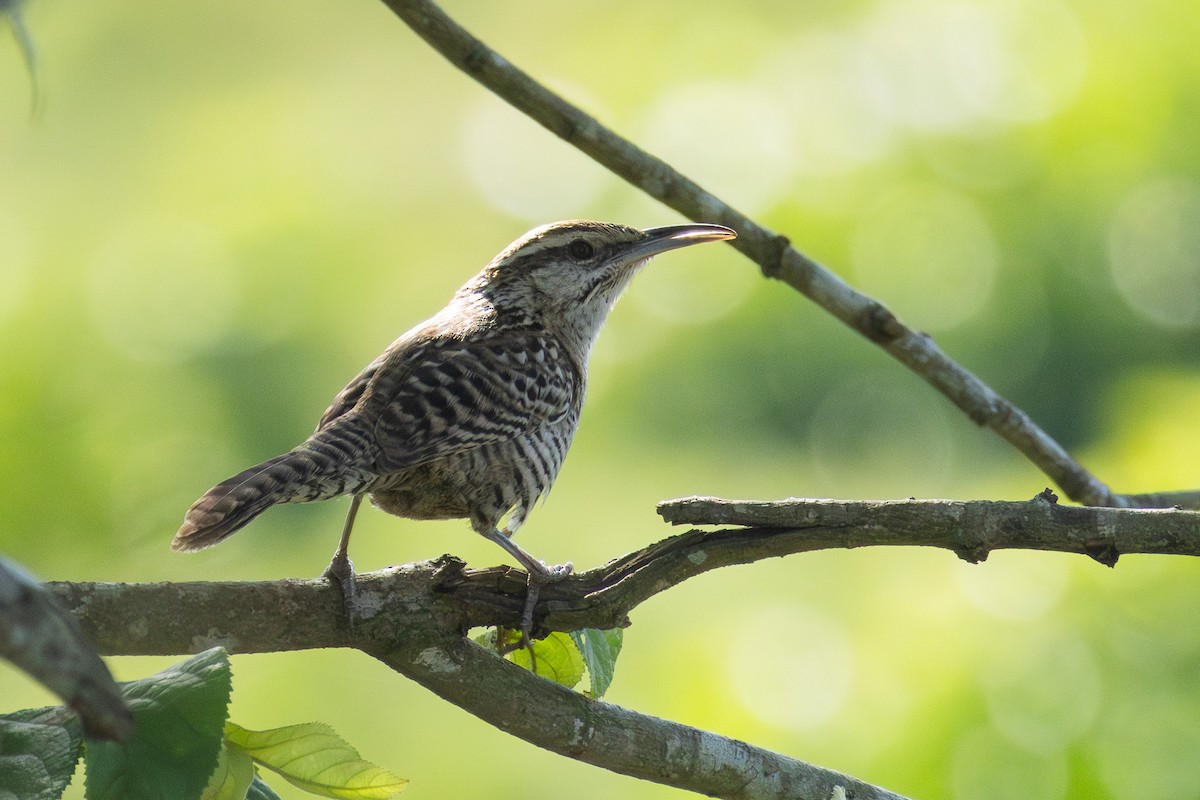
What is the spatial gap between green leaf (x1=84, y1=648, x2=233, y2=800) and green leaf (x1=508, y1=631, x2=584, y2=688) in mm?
798

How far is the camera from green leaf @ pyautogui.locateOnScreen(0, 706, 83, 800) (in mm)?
1421

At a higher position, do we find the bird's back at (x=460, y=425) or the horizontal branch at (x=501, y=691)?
the bird's back at (x=460, y=425)

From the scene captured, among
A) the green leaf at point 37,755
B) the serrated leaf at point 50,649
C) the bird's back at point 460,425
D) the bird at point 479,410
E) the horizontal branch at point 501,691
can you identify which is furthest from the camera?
the bird's back at point 460,425

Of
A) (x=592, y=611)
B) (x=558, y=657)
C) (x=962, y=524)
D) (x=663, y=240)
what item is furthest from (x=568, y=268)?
(x=962, y=524)

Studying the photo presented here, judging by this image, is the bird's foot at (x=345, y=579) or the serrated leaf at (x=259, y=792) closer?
the serrated leaf at (x=259, y=792)

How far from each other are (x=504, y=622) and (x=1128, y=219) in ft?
23.9

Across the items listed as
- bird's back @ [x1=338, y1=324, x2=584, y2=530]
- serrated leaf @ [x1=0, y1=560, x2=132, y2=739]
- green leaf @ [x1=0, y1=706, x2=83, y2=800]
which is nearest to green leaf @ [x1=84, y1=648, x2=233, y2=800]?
green leaf @ [x1=0, y1=706, x2=83, y2=800]

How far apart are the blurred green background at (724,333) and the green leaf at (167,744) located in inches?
148

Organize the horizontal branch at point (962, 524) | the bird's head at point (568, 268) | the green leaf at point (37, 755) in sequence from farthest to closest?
the bird's head at point (568, 268) < the horizontal branch at point (962, 524) < the green leaf at point (37, 755)

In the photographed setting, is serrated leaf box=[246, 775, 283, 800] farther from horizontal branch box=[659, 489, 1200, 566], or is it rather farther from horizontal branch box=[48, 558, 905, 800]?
horizontal branch box=[659, 489, 1200, 566]

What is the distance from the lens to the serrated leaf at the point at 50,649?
30.5 inches

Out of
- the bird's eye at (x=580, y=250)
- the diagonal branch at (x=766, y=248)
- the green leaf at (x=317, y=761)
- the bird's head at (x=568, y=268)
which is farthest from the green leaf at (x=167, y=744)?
the bird's eye at (x=580, y=250)

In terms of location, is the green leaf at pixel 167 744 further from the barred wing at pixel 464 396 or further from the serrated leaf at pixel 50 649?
the barred wing at pixel 464 396

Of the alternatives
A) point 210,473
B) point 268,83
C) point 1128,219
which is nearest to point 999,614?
point 1128,219
